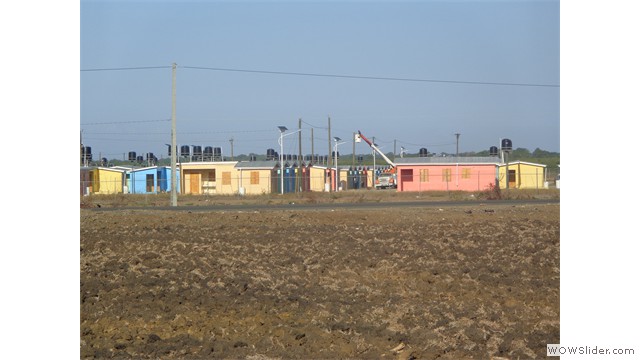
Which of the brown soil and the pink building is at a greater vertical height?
the pink building

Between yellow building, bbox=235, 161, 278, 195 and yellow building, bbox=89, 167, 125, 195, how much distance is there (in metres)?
8.10

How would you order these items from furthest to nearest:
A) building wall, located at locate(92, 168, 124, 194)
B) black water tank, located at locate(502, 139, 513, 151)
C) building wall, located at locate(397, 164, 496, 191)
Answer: building wall, located at locate(92, 168, 124, 194), building wall, located at locate(397, 164, 496, 191), black water tank, located at locate(502, 139, 513, 151)

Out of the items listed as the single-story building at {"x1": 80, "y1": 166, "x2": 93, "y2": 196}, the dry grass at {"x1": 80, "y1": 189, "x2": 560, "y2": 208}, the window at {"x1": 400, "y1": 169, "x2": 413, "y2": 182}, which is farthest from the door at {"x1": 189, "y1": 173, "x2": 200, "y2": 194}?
the window at {"x1": 400, "y1": 169, "x2": 413, "y2": 182}

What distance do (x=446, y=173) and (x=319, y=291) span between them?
43322 millimetres

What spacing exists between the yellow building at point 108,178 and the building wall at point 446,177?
1960 cm

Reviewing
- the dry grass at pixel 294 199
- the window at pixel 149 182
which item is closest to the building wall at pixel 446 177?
the dry grass at pixel 294 199

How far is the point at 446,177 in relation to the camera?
55.4 m

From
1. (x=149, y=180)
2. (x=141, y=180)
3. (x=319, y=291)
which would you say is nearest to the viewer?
(x=319, y=291)

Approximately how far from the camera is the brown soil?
32.2ft

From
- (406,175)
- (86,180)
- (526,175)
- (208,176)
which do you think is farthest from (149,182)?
(526,175)

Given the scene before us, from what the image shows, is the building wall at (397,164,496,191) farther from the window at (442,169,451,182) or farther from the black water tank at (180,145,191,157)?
the black water tank at (180,145,191,157)

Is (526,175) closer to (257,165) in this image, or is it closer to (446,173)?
(446,173)

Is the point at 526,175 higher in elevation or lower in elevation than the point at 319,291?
higher
